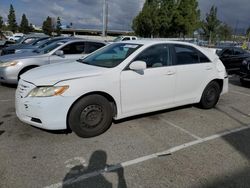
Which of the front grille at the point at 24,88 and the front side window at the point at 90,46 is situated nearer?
the front grille at the point at 24,88

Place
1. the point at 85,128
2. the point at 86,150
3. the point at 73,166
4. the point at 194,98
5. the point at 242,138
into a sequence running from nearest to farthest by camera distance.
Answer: the point at 73,166, the point at 86,150, the point at 85,128, the point at 242,138, the point at 194,98

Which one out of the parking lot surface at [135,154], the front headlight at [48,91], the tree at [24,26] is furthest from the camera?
the tree at [24,26]

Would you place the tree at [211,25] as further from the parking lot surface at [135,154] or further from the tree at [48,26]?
the tree at [48,26]

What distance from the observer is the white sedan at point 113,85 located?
375 centimetres

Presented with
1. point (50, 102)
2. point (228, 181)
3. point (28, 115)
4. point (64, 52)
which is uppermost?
point (64, 52)

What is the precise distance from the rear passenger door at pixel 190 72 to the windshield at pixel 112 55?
1.00 metres

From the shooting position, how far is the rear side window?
500 cm

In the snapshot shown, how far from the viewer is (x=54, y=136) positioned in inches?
161

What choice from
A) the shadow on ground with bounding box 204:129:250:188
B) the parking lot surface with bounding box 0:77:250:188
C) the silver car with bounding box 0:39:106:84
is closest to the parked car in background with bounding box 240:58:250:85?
the parking lot surface with bounding box 0:77:250:188

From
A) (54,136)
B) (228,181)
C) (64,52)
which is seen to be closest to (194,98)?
(228,181)

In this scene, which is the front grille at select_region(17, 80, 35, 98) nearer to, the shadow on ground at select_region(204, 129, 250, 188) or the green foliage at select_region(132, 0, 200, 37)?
the shadow on ground at select_region(204, 129, 250, 188)

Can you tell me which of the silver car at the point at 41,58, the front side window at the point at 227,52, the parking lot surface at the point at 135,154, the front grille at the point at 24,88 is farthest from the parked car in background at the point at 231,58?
the front grille at the point at 24,88

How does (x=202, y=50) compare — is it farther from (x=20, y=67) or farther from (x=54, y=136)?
(x=20, y=67)

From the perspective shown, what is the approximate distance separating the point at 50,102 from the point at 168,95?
2304 mm
